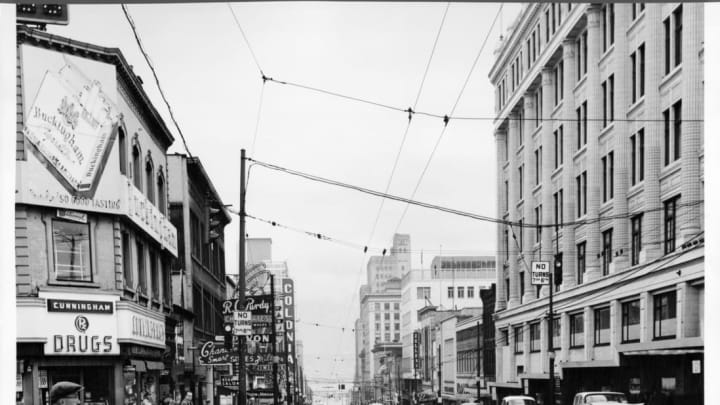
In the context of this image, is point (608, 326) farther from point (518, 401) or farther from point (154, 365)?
point (154, 365)

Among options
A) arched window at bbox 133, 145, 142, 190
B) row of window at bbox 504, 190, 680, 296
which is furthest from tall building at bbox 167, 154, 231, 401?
row of window at bbox 504, 190, 680, 296

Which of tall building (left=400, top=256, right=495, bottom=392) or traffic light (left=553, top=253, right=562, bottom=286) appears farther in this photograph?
tall building (left=400, top=256, right=495, bottom=392)

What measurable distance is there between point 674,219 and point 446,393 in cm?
1868

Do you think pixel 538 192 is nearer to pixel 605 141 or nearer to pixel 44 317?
pixel 605 141

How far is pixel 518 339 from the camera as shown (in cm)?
1917

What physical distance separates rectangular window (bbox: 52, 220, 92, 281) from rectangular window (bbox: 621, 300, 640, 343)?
8877 mm

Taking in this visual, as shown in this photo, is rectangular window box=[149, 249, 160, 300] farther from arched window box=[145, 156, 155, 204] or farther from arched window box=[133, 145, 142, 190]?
arched window box=[133, 145, 142, 190]

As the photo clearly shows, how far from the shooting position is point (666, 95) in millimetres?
12891

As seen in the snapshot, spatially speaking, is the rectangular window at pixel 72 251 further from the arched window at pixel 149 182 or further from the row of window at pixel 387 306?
the row of window at pixel 387 306

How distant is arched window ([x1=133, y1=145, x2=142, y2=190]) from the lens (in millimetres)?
14328

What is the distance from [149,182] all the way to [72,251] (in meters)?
3.65

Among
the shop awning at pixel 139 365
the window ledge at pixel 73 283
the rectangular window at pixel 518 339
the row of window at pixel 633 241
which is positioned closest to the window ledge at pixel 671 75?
the row of window at pixel 633 241

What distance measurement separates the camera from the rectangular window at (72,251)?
39.8 ft
